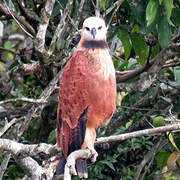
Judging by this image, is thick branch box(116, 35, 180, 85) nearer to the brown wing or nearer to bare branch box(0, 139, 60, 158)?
the brown wing

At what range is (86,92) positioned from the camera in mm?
3609

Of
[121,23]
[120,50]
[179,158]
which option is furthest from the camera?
[120,50]

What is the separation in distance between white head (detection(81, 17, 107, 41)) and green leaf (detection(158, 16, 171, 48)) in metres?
0.49

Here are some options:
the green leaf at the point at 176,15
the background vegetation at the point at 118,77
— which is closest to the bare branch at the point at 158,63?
the background vegetation at the point at 118,77

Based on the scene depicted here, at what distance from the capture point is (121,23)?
14.4 ft

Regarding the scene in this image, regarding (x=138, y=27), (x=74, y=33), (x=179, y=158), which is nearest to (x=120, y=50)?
(x=138, y=27)

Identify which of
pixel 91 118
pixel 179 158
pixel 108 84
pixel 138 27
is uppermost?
pixel 138 27

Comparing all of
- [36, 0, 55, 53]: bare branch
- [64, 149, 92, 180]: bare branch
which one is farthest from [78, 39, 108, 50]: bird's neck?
[64, 149, 92, 180]: bare branch

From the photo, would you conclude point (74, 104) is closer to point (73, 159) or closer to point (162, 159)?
point (73, 159)

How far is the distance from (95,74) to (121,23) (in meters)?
0.98

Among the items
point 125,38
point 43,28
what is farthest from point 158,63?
point 43,28

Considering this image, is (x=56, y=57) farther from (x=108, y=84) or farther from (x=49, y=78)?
(x=108, y=84)

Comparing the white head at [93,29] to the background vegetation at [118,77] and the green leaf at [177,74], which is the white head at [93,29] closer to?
the background vegetation at [118,77]

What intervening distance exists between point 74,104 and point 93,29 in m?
0.62
